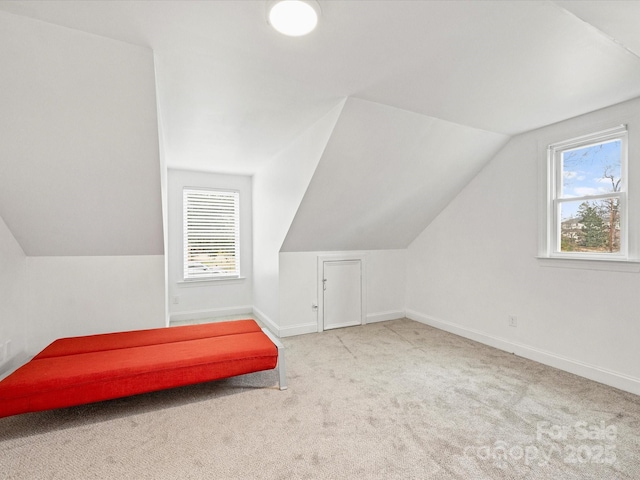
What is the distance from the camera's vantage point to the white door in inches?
167

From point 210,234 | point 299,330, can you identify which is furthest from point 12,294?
point 299,330

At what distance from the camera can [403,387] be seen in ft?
8.54

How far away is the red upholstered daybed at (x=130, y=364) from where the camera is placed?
6.24 ft

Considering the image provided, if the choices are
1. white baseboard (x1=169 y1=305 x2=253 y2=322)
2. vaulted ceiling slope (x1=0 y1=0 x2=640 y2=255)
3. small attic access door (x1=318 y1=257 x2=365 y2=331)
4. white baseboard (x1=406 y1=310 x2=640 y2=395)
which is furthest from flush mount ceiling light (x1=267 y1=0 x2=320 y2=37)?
white baseboard (x1=169 y1=305 x2=253 y2=322)

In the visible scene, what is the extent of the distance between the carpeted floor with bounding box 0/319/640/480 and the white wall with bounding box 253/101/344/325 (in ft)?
Result: 5.35

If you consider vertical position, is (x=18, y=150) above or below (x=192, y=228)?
above

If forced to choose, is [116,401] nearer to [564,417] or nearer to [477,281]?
[564,417]

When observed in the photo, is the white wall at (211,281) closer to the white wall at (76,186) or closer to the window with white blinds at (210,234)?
the window with white blinds at (210,234)

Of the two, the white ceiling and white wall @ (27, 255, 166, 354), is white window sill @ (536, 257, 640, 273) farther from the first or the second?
white wall @ (27, 255, 166, 354)

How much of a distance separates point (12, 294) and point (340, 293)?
11.1 feet

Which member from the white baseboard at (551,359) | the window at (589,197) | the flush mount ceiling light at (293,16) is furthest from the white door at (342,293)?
the flush mount ceiling light at (293,16)

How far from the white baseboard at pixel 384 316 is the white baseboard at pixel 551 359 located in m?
0.57

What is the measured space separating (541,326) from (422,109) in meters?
2.43

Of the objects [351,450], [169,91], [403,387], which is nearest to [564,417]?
[403,387]
